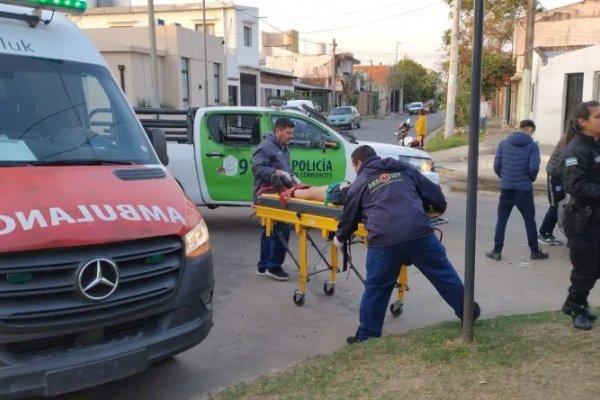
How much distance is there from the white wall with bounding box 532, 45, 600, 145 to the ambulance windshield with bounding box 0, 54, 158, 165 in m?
16.8

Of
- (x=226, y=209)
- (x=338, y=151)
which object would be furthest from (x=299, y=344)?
(x=226, y=209)

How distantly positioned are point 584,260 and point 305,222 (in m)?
2.36

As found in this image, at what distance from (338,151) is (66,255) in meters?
6.18

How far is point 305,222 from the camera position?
549cm

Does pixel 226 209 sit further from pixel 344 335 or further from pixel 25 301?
pixel 25 301

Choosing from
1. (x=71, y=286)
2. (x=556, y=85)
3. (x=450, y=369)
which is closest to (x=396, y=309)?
(x=450, y=369)

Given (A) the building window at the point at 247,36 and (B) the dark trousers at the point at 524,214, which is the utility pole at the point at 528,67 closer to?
(B) the dark trousers at the point at 524,214

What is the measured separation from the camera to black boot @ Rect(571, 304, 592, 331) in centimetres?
444

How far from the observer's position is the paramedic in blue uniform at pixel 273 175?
6.46 meters

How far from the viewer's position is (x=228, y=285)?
649 centimetres

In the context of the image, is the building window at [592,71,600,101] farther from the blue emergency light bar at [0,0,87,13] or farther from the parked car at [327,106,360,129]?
the parked car at [327,106,360,129]

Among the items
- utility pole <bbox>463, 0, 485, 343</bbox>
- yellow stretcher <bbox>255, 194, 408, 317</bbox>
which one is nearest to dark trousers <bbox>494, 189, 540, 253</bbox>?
yellow stretcher <bbox>255, 194, 408, 317</bbox>

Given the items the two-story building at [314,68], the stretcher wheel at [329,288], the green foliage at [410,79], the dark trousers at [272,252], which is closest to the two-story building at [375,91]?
the green foliage at [410,79]

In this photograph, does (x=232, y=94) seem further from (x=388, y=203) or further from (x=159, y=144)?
(x=388, y=203)
